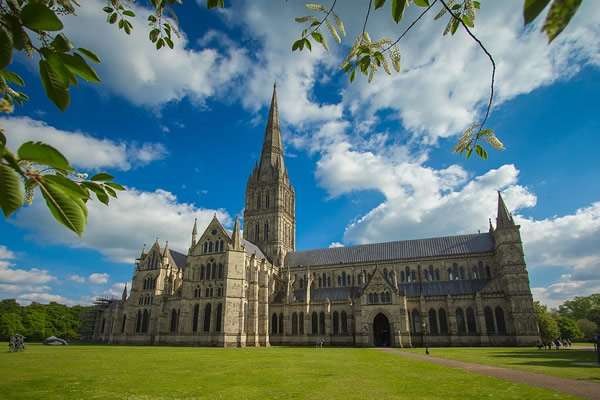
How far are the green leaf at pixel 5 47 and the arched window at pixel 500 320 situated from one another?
5260 cm

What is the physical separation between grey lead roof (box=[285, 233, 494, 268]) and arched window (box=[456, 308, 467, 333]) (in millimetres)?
10114

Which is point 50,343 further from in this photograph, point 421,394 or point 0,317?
point 421,394

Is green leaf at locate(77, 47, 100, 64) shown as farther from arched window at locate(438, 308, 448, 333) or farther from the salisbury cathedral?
arched window at locate(438, 308, 448, 333)

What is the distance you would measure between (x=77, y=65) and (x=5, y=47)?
0.32 m

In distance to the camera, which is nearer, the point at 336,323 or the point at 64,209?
the point at 64,209

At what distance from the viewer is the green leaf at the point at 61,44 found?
2.21 m

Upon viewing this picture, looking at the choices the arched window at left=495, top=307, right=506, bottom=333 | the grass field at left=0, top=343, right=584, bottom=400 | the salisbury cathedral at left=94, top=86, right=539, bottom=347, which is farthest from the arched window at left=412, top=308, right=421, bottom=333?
the grass field at left=0, top=343, right=584, bottom=400

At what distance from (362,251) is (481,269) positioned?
1869 cm

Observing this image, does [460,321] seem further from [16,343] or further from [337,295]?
[16,343]

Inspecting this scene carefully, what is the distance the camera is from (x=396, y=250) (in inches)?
2318

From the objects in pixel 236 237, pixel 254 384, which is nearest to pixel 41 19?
pixel 254 384

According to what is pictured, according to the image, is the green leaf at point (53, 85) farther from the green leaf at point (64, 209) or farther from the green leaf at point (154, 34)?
the green leaf at point (154, 34)

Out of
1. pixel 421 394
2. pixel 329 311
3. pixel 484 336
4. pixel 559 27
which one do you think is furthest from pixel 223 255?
pixel 559 27

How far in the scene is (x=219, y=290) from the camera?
5000 cm
